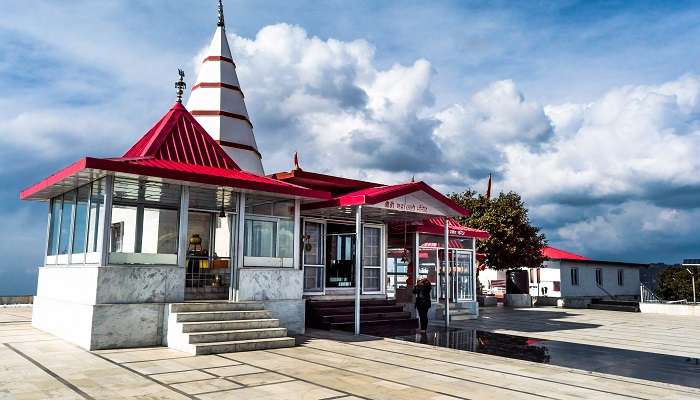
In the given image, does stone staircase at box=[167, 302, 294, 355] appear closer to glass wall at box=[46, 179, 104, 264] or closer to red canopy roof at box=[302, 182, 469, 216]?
glass wall at box=[46, 179, 104, 264]

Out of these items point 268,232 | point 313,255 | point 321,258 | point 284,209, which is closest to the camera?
point 268,232

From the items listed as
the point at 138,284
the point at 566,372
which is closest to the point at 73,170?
the point at 138,284

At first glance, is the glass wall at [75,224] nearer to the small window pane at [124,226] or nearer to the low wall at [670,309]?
the small window pane at [124,226]

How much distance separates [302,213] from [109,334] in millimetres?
7476

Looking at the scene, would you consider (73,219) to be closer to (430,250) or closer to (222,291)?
(222,291)

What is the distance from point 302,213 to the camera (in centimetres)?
1722

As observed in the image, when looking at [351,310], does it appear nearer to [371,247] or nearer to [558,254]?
[371,247]

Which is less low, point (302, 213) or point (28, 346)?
point (302, 213)

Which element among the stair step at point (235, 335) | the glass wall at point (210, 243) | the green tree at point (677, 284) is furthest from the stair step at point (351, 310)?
the green tree at point (677, 284)

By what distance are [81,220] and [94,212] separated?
104 centimetres

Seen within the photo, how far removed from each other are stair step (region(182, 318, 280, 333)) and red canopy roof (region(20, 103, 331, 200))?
3171mm

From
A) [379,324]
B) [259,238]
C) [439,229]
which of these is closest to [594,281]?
[439,229]

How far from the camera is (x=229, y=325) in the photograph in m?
11.7

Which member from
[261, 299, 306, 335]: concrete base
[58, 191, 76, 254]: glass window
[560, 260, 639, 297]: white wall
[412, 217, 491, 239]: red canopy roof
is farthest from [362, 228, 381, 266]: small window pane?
[560, 260, 639, 297]: white wall
